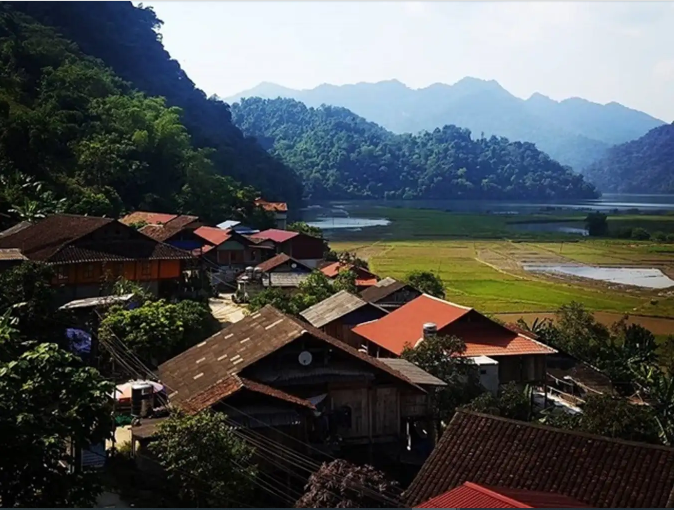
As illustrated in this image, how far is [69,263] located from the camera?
21.0m

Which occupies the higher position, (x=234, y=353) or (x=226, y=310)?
(x=234, y=353)

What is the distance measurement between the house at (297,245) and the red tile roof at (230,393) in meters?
27.0

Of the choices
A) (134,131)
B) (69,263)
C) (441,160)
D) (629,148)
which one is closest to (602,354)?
(69,263)

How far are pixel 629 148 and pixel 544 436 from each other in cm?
16390

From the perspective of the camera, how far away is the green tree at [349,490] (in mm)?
8398

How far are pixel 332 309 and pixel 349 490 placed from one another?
14.0 meters

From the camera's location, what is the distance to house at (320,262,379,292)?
30.5 meters

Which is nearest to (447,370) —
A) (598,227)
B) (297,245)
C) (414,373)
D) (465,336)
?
(414,373)

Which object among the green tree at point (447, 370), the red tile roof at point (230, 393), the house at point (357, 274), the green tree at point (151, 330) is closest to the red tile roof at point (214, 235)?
the house at point (357, 274)

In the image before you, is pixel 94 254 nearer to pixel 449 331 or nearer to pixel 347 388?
pixel 449 331

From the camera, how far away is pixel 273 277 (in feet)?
102

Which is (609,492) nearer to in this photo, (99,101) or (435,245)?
(99,101)

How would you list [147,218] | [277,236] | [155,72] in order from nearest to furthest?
[147,218] < [277,236] < [155,72]

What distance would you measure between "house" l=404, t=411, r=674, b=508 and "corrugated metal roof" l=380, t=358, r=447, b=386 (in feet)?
15.0
